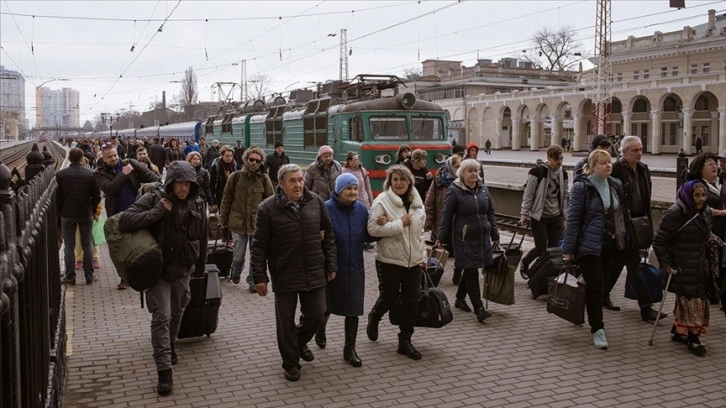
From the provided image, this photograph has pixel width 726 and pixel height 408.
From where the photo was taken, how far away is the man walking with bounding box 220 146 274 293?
9.79m

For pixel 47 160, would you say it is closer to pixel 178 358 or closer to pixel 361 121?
pixel 178 358

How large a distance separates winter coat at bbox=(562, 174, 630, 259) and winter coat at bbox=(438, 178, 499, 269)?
42.0 inches

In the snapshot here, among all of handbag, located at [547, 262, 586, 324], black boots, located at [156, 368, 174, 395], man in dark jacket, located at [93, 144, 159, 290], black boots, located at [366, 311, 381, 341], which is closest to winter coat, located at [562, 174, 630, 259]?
handbag, located at [547, 262, 586, 324]

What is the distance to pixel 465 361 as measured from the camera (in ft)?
22.9

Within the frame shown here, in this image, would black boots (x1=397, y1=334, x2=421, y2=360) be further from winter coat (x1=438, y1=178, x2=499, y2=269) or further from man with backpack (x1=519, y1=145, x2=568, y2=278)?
man with backpack (x1=519, y1=145, x2=568, y2=278)

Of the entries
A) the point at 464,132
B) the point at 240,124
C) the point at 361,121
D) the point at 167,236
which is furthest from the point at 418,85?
the point at 167,236

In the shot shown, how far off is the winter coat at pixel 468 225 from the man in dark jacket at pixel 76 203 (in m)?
4.77

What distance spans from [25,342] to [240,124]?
95.3 feet

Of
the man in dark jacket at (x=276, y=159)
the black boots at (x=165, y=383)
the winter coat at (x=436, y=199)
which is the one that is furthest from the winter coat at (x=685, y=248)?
the man in dark jacket at (x=276, y=159)

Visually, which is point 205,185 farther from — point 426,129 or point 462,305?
point 426,129

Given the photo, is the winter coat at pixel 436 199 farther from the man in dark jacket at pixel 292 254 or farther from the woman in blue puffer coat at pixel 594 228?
the man in dark jacket at pixel 292 254

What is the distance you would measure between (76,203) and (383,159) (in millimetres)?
9936

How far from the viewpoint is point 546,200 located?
9.72 m

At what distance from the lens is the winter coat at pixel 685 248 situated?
23.1ft
